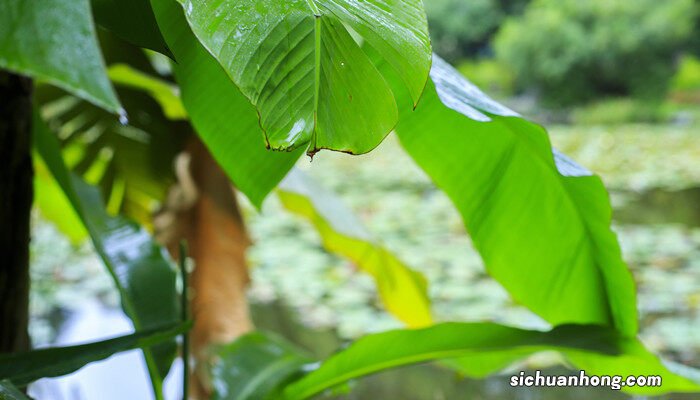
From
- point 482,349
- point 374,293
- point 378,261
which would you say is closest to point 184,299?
point 482,349

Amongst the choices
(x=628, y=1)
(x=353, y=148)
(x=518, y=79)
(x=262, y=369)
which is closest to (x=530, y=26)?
(x=518, y=79)

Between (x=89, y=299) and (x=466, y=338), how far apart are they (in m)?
1.53

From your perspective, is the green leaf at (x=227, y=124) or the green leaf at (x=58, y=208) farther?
the green leaf at (x=58, y=208)

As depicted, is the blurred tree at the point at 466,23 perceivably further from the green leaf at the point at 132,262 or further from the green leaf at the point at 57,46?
the green leaf at the point at 57,46

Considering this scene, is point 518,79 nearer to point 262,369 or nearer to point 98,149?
point 98,149

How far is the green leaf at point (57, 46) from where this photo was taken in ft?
0.59

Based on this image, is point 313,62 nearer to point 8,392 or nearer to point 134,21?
point 134,21

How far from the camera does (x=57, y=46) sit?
0.62 feet

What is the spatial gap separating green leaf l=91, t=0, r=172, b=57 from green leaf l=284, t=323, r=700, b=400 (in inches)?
11.3

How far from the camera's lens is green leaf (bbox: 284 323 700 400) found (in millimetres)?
471

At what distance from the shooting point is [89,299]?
1.80m

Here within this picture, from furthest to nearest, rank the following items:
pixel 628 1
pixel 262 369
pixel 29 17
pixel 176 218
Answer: pixel 628 1, pixel 176 218, pixel 262 369, pixel 29 17

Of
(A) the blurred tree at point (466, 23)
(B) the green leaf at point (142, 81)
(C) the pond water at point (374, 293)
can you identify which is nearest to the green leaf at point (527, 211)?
(B) the green leaf at point (142, 81)

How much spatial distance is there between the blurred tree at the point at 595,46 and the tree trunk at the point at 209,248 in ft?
10.5
